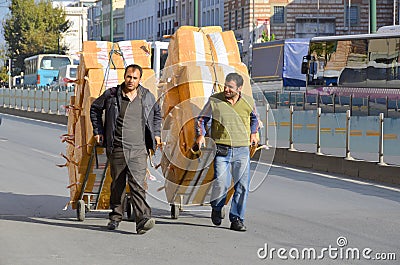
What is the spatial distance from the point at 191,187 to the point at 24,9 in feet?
341

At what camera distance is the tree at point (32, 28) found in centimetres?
11331

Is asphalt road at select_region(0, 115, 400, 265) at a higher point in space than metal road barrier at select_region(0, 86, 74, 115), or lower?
higher

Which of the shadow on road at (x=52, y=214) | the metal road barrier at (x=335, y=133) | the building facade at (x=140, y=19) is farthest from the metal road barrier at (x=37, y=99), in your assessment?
the building facade at (x=140, y=19)

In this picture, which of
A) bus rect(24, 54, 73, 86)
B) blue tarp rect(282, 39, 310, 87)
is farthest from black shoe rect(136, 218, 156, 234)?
bus rect(24, 54, 73, 86)

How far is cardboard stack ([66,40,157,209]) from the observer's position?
13.0 meters

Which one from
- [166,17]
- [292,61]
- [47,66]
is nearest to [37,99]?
[292,61]

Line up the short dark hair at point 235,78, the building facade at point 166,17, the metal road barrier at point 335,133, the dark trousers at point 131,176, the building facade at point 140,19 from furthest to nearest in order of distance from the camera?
the building facade at point 140,19 < the building facade at point 166,17 < the metal road barrier at point 335,133 < the short dark hair at point 235,78 < the dark trousers at point 131,176

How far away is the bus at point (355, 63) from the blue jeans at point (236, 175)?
1188 inches

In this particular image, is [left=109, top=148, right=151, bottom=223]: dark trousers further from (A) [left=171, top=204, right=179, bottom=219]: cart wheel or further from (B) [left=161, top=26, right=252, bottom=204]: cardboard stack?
(A) [left=171, top=204, right=179, bottom=219]: cart wheel

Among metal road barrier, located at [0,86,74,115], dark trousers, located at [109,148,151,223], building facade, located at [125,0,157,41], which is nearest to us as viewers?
dark trousers, located at [109,148,151,223]

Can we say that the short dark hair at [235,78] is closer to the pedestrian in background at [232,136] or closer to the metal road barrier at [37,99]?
the pedestrian in background at [232,136]

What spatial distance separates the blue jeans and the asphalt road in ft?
A: 1.04

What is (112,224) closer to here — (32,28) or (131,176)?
(131,176)

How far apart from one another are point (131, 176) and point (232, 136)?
4.24 ft
